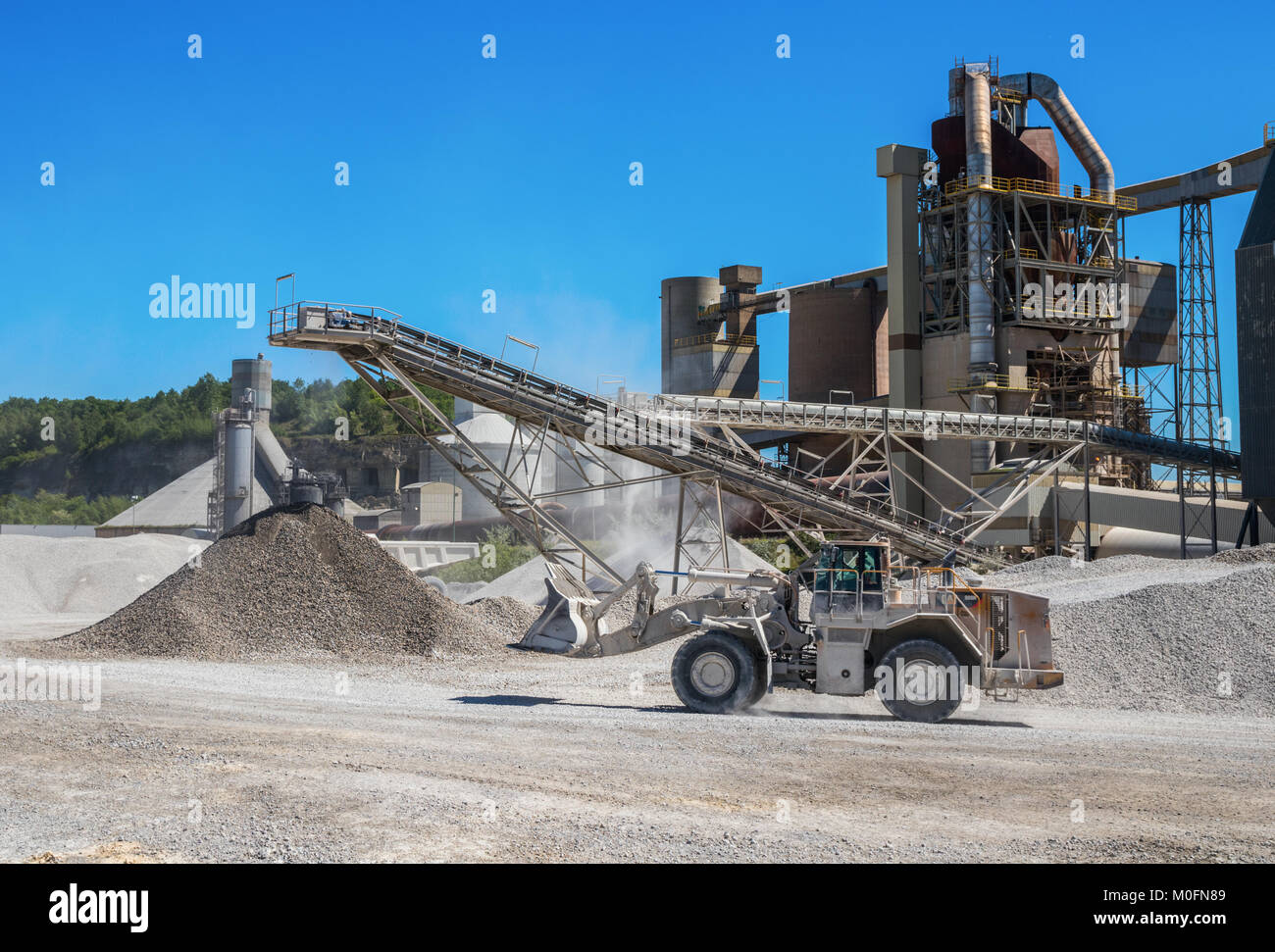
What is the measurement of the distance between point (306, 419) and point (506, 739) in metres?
120

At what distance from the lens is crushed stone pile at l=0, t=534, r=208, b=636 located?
37844 millimetres

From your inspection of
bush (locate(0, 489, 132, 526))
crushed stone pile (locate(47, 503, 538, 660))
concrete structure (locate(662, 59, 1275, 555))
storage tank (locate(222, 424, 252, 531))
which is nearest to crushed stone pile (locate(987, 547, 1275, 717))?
crushed stone pile (locate(47, 503, 538, 660))

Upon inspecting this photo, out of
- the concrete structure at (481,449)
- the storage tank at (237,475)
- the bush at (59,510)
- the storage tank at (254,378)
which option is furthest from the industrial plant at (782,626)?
the bush at (59,510)

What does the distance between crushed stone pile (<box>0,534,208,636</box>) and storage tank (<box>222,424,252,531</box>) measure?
A: 1565 centimetres

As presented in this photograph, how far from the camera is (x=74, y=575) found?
3978cm

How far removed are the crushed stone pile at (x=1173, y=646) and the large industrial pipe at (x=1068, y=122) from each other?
35.5 m

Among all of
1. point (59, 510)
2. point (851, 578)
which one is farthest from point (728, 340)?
point (59, 510)

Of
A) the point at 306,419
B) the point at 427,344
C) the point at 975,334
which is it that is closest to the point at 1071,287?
the point at 975,334

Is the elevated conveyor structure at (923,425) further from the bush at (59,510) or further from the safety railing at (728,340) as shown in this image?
the bush at (59,510)

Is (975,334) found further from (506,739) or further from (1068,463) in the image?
(506,739)

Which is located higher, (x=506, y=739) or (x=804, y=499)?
(x=804, y=499)

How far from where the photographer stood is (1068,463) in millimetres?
43344

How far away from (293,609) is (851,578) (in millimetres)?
12133

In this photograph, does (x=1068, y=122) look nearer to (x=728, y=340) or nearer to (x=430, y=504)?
(x=728, y=340)
